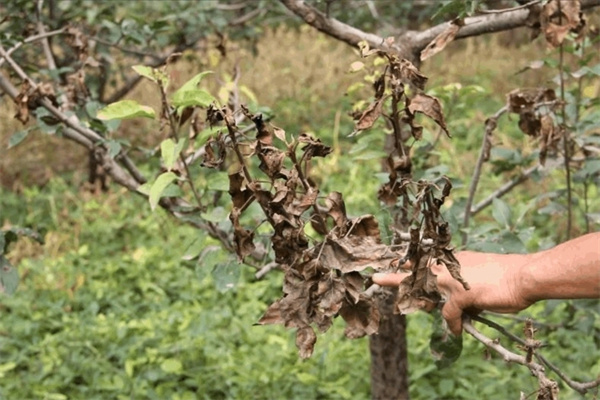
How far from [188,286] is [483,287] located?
268 cm

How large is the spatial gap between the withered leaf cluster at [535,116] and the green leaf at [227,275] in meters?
0.73

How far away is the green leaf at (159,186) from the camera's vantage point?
1825 millimetres

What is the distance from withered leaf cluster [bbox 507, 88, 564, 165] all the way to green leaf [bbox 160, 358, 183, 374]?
5.51ft

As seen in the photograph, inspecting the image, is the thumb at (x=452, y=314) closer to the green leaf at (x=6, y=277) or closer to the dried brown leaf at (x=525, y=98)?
the dried brown leaf at (x=525, y=98)

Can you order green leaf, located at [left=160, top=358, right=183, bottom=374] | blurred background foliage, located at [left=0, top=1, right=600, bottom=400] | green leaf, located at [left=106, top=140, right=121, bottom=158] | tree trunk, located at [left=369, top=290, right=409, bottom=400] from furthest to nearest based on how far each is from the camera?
green leaf, located at [left=160, top=358, right=183, bottom=374]
blurred background foliage, located at [left=0, top=1, right=600, bottom=400]
tree trunk, located at [left=369, top=290, right=409, bottom=400]
green leaf, located at [left=106, top=140, right=121, bottom=158]

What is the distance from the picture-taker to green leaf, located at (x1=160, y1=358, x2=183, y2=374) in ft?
10.5

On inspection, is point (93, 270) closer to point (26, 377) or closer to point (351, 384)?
point (26, 377)

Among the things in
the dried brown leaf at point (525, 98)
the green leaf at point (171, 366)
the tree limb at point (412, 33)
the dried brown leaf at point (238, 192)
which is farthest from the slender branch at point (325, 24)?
the green leaf at point (171, 366)

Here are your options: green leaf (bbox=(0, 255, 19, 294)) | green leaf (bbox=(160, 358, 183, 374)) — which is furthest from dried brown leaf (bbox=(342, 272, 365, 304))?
green leaf (bbox=(160, 358, 183, 374))

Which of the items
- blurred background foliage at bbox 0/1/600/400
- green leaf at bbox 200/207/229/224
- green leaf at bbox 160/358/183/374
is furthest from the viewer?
green leaf at bbox 160/358/183/374

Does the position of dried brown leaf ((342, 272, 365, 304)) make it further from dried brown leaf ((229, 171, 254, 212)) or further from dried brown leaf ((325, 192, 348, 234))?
dried brown leaf ((229, 171, 254, 212))

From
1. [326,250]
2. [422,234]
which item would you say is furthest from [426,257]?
[326,250]

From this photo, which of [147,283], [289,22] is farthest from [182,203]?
[289,22]

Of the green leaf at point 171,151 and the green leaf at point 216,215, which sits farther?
the green leaf at point 216,215
